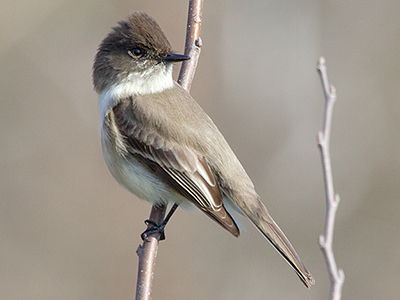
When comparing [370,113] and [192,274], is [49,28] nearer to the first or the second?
[192,274]

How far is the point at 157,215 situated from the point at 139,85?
3.21 ft

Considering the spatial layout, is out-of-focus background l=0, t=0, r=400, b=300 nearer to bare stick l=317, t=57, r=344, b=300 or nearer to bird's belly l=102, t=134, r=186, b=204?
bird's belly l=102, t=134, r=186, b=204

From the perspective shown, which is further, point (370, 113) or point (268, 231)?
point (370, 113)

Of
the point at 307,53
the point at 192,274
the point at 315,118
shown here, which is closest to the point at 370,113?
the point at 315,118

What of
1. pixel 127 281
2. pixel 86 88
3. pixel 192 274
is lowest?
pixel 127 281

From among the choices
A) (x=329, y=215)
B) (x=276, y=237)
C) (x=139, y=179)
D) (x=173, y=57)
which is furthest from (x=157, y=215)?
(x=329, y=215)

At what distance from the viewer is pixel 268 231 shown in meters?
3.72

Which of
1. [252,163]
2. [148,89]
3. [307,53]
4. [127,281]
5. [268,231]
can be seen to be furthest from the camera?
[307,53]

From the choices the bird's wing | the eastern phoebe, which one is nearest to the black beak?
the eastern phoebe

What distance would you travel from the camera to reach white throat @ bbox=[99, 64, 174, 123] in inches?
158

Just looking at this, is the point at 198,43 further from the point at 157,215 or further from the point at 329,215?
the point at 329,215

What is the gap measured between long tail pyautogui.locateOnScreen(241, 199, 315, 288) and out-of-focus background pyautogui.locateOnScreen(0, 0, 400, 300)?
323 cm

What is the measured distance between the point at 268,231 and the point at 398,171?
4.09 metres

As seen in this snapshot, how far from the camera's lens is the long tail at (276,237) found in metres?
3.51
